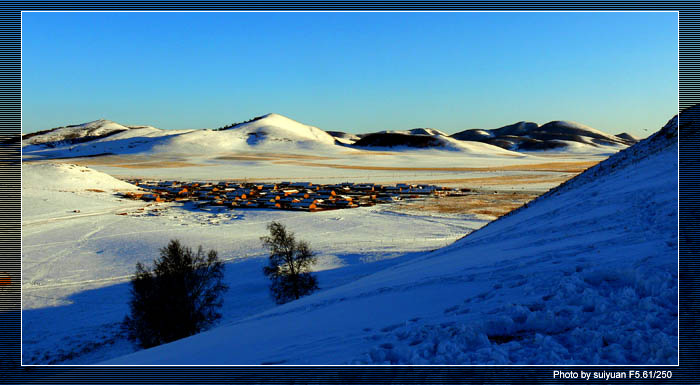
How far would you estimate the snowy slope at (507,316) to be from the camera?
548cm

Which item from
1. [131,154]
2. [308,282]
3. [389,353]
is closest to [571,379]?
[389,353]

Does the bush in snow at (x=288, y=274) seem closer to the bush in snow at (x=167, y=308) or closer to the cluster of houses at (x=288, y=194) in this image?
the bush in snow at (x=167, y=308)

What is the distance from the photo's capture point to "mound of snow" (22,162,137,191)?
61500 mm

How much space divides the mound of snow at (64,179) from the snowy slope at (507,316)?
213ft

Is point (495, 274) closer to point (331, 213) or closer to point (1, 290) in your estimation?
point (1, 290)

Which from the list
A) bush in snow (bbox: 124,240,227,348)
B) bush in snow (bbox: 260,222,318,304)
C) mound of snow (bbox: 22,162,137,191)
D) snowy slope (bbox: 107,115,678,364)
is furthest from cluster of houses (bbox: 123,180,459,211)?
snowy slope (bbox: 107,115,678,364)

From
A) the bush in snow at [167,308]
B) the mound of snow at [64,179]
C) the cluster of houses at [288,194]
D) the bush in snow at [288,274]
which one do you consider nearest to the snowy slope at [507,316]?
the bush in snow at [167,308]

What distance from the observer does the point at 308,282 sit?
2247 centimetres

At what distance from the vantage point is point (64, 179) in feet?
214

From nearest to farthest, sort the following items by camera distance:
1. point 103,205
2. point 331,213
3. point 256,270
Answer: point 256,270
point 331,213
point 103,205

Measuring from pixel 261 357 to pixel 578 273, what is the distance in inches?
202

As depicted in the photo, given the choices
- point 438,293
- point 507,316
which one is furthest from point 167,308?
point 507,316

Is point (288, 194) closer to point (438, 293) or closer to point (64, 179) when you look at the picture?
point (64, 179)

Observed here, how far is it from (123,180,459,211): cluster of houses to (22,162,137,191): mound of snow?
17.4 ft
